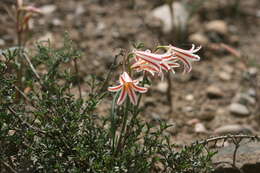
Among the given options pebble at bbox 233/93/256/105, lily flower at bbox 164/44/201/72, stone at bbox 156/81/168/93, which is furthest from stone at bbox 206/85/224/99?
lily flower at bbox 164/44/201/72

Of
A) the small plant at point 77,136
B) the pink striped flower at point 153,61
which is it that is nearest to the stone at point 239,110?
the small plant at point 77,136

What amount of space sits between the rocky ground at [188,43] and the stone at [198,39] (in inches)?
0.5

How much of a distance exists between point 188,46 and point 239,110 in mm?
1301

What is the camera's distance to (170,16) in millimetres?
5828

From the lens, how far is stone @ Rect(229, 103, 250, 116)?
467 cm

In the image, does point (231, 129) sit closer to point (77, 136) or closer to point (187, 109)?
point (187, 109)

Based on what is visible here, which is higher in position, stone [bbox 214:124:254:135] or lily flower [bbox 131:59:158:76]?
lily flower [bbox 131:59:158:76]

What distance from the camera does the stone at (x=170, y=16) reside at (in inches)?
224

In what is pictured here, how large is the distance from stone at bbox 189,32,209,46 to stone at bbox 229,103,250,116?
1.15 metres

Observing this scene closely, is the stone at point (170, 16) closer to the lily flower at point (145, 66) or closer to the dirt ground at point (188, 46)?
the dirt ground at point (188, 46)

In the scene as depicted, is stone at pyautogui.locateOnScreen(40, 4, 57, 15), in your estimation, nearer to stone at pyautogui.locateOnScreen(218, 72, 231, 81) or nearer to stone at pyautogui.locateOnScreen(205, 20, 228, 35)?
stone at pyautogui.locateOnScreen(205, 20, 228, 35)

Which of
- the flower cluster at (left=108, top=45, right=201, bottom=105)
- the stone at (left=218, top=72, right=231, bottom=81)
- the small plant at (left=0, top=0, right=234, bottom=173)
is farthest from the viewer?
the stone at (left=218, top=72, right=231, bottom=81)

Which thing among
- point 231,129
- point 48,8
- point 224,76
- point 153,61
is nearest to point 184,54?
point 153,61

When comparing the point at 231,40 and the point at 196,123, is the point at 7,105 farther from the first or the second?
the point at 231,40
